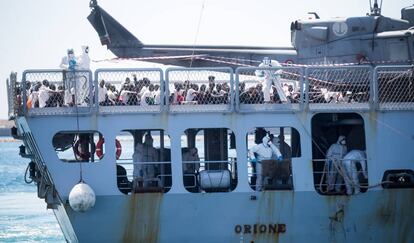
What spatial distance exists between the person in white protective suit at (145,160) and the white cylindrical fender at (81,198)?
Result: 1.38m

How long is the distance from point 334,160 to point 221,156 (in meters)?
2.70

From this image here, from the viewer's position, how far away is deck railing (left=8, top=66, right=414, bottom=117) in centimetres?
1891

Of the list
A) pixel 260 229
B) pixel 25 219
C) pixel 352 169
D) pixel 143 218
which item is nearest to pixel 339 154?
pixel 352 169

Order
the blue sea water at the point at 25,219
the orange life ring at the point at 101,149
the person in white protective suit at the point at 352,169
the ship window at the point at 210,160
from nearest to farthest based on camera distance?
the person in white protective suit at the point at 352,169, the ship window at the point at 210,160, the orange life ring at the point at 101,149, the blue sea water at the point at 25,219

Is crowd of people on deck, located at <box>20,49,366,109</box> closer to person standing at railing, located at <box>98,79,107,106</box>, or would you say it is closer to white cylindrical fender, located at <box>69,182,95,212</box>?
person standing at railing, located at <box>98,79,107,106</box>

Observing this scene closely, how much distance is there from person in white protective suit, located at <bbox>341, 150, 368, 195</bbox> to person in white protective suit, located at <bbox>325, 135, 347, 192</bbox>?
0.50 feet

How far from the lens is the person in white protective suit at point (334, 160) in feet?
63.8

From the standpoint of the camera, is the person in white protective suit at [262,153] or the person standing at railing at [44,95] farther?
the person in white protective suit at [262,153]

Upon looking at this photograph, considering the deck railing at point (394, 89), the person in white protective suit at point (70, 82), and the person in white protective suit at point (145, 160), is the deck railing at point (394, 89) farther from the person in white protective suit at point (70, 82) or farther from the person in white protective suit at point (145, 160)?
the person in white protective suit at point (70, 82)

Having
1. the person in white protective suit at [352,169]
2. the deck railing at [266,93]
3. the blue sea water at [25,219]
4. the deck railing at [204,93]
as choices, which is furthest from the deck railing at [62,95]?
the blue sea water at [25,219]

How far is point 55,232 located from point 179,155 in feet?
55.6

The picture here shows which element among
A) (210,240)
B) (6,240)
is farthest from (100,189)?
(6,240)

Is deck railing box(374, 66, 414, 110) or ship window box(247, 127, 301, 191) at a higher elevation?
deck railing box(374, 66, 414, 110)

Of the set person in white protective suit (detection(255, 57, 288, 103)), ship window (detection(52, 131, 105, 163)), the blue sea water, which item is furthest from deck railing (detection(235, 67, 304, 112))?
the blue sea water
